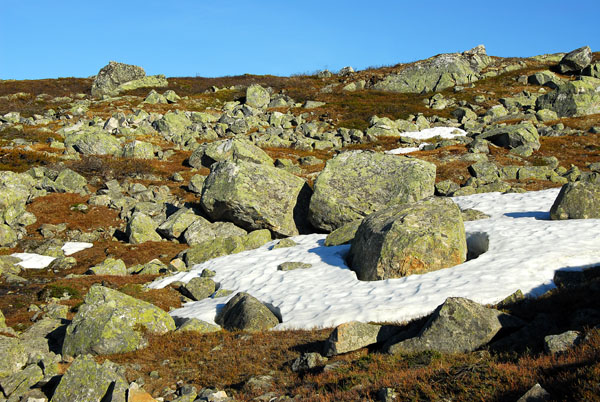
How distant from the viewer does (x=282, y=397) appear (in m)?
8.91

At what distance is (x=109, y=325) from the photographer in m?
13.8

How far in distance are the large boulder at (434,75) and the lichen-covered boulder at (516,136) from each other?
32344mm

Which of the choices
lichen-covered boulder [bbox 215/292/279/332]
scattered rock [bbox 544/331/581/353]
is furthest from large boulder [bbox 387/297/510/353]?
lichen-covered boulder [bbox 215/292/279/332]

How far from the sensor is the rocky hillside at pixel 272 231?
9531 millimetres

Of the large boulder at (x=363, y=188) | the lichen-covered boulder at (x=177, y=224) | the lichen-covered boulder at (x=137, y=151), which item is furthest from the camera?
the lichen-covered boulder at (x=137, y=151)

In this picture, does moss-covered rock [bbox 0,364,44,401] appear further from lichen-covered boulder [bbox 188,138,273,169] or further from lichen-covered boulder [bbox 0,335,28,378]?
lichen-covered boulder [bbox 188,138,273,169]

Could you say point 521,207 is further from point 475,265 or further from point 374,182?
point 475,265

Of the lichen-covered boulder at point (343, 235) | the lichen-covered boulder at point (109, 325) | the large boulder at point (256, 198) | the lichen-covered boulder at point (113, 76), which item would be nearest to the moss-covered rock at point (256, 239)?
the large boulder at point (256, 198)

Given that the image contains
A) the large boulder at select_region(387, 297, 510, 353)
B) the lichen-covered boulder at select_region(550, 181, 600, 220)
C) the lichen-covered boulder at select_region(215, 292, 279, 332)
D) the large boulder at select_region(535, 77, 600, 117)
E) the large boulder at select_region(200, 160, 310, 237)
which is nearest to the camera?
the large boulder at select_region(387, 297, 510, 353)

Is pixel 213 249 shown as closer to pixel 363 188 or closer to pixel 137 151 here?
pixel 363 188

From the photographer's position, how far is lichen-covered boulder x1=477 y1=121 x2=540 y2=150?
44219mm

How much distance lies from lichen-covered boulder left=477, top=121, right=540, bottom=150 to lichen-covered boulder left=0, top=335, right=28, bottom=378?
4570 centimetres

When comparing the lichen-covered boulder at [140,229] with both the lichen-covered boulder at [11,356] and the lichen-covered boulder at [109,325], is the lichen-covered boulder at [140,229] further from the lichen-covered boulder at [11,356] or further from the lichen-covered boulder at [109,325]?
the lichen-covered boulder at [11,356]

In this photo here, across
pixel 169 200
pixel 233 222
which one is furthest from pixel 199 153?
pixel 233 222
